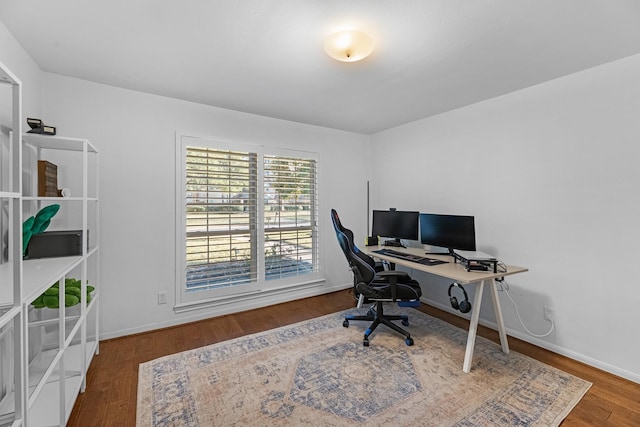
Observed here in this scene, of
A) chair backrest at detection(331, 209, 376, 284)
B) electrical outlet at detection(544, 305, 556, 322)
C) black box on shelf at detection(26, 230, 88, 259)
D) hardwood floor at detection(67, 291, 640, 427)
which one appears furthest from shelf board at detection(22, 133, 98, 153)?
electrical outlet at detection(544, 305, 556, 322)

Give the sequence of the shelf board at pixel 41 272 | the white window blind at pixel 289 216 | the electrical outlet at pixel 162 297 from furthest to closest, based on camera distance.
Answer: the white window blind at pixel 289 216 → the electrical outlet at pixel 162 297 → the shelf board at pixel 41 272

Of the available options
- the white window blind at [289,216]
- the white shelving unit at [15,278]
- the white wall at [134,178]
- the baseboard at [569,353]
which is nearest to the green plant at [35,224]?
the white shelving unit at [15,278]

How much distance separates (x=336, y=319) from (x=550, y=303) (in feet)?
6.53

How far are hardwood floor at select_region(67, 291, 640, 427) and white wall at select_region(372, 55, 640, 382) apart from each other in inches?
8.4

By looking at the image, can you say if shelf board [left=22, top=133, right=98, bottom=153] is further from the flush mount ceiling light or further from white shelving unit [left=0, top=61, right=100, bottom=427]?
the flush mount ceiling light

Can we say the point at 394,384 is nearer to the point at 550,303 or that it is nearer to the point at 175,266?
the point at 550,303

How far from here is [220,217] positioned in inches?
126

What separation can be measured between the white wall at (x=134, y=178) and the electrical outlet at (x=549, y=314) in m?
3.12

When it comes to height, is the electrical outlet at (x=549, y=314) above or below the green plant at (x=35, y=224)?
below

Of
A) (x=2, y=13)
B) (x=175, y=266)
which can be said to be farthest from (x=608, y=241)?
(x=2, y=13)

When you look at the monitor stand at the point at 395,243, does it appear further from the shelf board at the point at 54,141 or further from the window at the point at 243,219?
the shelf board at the point at 54,141

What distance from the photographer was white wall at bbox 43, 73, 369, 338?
100 inches

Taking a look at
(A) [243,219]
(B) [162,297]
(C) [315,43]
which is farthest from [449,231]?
(B) [162,297]

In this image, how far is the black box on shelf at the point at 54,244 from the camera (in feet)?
5.96
